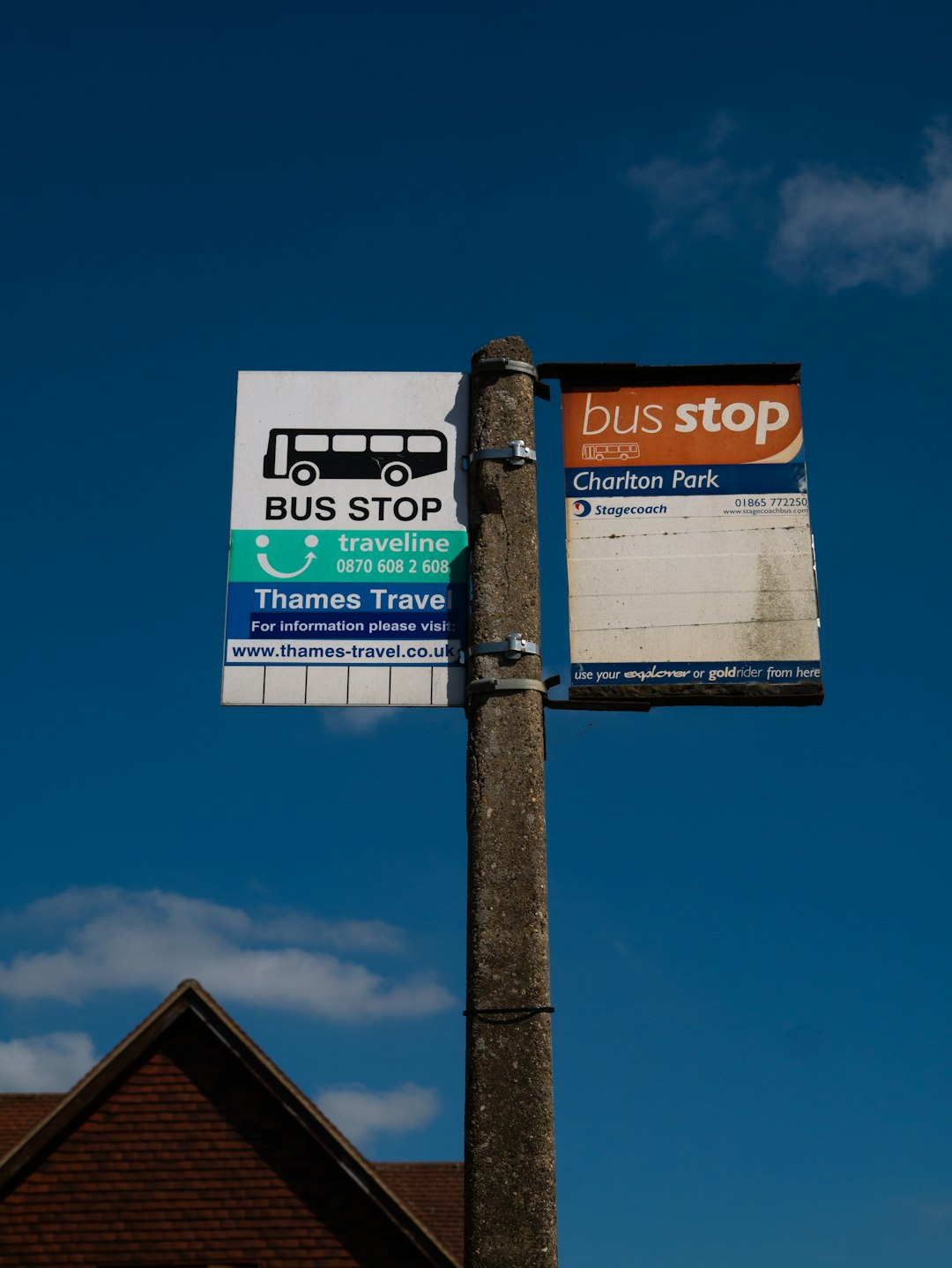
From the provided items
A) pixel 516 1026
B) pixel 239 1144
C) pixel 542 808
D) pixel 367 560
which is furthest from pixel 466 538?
pixel 239 1144

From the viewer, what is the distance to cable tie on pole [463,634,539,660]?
5379 millimetres

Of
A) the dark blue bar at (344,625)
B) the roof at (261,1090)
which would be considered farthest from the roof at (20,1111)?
the dark blue bar at (344,625)

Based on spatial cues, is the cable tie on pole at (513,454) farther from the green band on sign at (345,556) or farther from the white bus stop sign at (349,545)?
the green band on sign at (345,556)

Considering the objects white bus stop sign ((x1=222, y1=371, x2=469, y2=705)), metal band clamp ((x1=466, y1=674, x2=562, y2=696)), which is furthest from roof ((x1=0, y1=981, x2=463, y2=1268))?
metal band clamp ((x1=466, y1=674, x2=562, y2=696))

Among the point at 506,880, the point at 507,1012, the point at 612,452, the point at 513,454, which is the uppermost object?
the point at 612,452

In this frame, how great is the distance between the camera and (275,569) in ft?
19.8

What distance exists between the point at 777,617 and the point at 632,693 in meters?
0.71

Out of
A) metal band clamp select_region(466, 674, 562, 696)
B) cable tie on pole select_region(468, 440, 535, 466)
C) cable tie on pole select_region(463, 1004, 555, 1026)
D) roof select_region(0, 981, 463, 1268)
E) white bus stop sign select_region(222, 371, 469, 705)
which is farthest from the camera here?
roof select_region(0, 981, 463, 1268)

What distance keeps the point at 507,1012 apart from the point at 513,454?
2301 mm

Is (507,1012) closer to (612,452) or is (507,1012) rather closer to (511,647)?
(511,647)

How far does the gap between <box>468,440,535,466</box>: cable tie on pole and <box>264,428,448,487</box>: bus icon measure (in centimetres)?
34

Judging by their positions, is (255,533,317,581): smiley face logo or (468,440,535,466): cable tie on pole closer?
(468,440,535,466): cable tie on pole

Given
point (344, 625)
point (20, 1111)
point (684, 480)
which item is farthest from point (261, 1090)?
point (684, 480)

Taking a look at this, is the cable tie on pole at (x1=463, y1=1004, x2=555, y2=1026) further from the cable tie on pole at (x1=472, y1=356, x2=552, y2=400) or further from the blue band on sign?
the cable tie on pole at (x1=472, y1=356, x2=552, y2=400)
